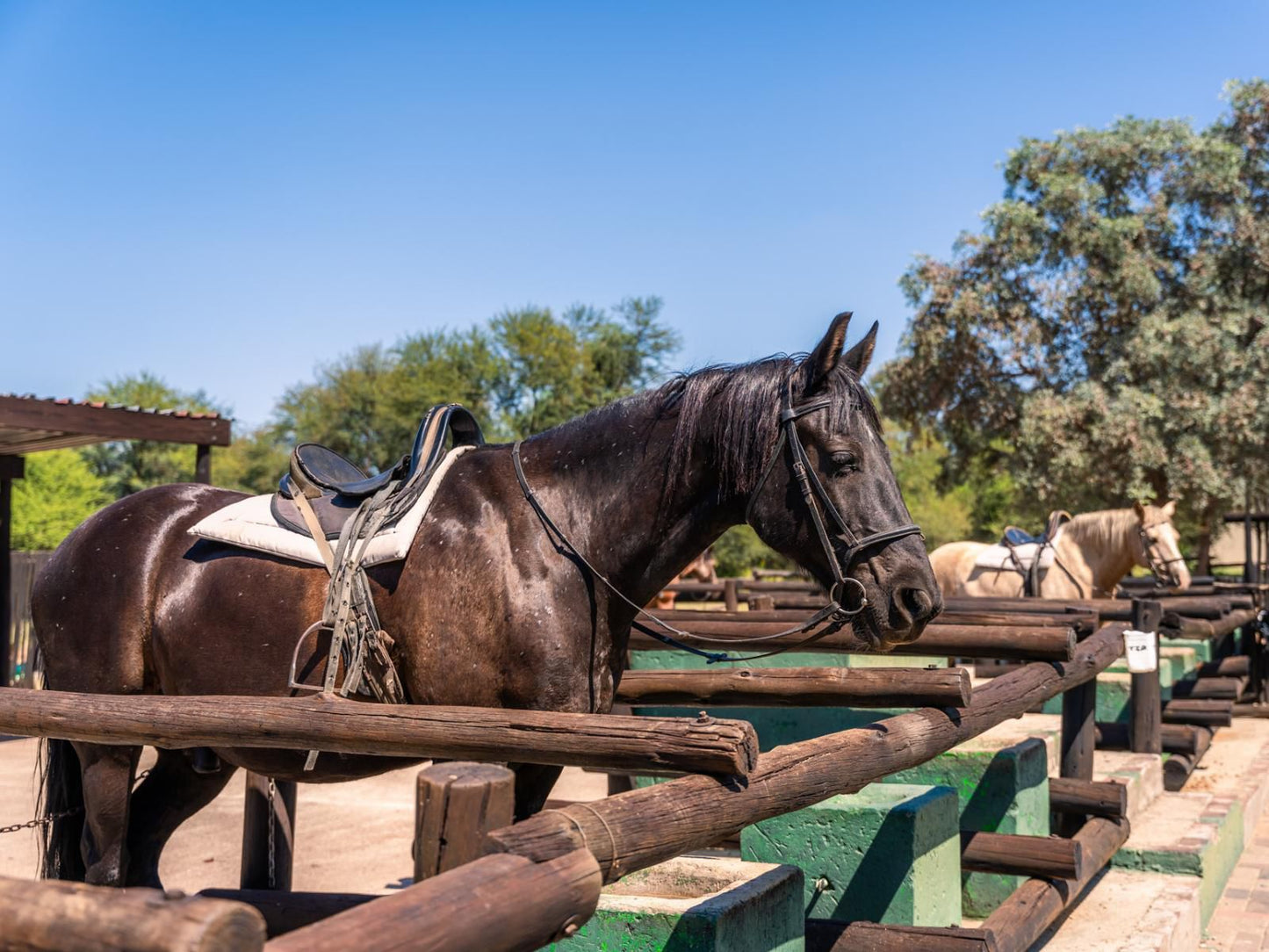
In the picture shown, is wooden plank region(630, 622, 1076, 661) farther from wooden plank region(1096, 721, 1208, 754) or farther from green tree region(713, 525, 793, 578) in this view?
green tree region(713, 525, 793, 578)

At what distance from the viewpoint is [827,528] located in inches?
129

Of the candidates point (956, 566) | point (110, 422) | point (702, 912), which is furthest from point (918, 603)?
point (956, 566)

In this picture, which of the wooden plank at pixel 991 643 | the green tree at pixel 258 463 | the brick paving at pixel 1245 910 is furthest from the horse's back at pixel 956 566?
the green tree at pixel 258 463

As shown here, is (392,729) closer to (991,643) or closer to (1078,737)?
(991,643)

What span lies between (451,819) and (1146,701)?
7.07 m

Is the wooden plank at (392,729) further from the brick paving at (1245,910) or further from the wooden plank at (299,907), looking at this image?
the brick paving at (1245,910)

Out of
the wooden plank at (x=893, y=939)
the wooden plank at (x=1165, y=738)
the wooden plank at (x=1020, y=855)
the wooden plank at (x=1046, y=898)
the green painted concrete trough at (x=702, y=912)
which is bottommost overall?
the wooden plank at (x=1165, y=738)

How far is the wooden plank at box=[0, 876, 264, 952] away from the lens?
1249 mm

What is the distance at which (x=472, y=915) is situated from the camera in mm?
1583

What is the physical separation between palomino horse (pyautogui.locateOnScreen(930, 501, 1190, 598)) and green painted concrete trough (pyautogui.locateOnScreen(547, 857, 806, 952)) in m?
8.85

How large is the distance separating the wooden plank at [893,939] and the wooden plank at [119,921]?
2.75 metres

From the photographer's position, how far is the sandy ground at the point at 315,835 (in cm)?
605

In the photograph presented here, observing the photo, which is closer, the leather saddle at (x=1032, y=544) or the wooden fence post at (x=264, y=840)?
the wooden fence post at (x=264, y=840)

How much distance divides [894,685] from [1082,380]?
20.4 meters
